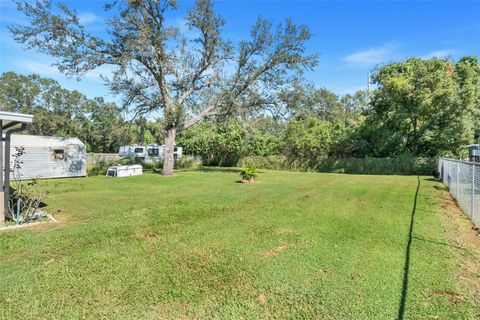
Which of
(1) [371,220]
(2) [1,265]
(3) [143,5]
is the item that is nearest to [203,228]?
(2) [1,265]

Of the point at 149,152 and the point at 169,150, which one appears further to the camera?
the point at 149,152

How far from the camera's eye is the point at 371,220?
20.4 feet

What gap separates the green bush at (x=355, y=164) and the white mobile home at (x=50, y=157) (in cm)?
1304

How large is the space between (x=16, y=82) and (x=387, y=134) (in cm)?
3717

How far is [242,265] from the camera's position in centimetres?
397

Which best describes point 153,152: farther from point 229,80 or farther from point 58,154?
point 229,80

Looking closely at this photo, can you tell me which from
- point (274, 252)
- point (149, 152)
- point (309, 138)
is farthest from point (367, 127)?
point (274, 252)

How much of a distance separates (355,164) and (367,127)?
2.98 meters

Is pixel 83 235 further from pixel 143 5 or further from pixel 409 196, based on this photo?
pixel 143 5

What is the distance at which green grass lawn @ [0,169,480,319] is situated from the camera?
9.73ft

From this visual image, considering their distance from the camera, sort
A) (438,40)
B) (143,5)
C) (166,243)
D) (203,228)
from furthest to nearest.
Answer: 1. (438,40)
2. (143,5)
3. (203,228)
4. (166,243)

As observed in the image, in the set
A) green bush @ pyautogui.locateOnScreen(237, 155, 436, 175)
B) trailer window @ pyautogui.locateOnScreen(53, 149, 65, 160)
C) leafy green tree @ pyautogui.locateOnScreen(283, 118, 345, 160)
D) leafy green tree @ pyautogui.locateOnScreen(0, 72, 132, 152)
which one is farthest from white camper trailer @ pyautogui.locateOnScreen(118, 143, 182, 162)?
leafy green tree @ pyautogui.locateOnScreen(283, 118, 345, 160)

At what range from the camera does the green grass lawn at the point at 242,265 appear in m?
2.96

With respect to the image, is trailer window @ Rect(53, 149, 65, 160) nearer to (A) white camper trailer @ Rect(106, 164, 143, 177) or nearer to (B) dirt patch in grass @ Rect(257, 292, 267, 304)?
(A) white camper trailer @ Rect(106, 164, 143, 177)
